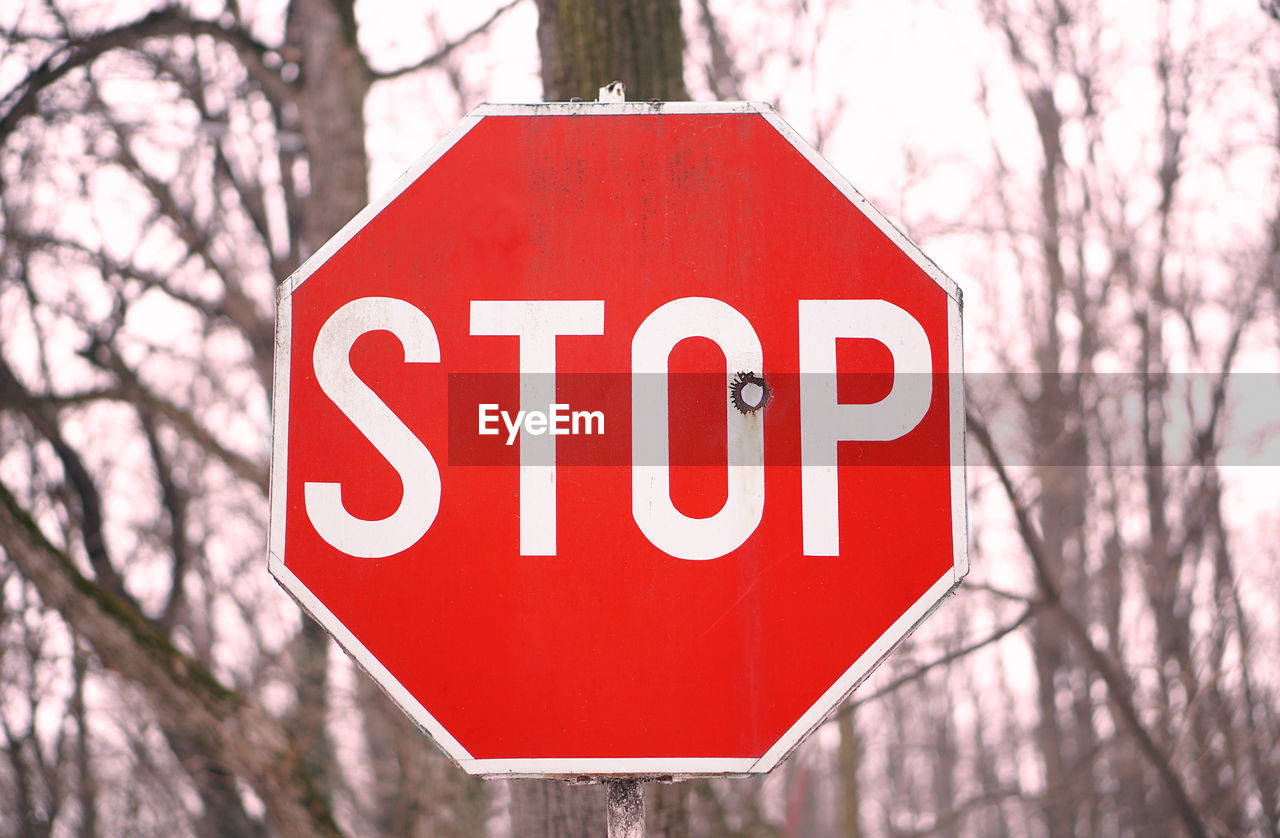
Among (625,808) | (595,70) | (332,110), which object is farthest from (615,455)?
(332,110)

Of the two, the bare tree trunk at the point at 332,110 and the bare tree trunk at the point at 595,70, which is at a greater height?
the bare tree trunk at the point at 332,110

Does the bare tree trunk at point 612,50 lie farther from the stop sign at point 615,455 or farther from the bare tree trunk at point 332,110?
the bare tree trunk at point 332,110

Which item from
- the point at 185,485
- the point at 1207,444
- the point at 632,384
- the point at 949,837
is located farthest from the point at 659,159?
the point at 949,837

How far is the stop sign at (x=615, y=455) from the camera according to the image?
1.79 m

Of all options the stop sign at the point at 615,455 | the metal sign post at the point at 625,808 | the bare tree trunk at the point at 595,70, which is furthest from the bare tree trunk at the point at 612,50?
the metal sign post at the point at 625,808

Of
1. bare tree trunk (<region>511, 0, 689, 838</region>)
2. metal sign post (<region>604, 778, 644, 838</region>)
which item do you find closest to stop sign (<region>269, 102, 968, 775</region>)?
metal sign post (<region>604, 778, 644, 838</region>)

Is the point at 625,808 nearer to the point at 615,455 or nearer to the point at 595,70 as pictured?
the point at 615,455

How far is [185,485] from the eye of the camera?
43.0ft

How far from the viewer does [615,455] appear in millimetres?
1848

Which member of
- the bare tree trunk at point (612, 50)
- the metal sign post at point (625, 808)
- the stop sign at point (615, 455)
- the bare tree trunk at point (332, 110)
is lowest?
the metal sign post at point (625, 808)

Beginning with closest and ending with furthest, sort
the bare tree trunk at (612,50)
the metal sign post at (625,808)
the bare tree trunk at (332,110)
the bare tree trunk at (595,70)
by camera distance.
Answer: the metal sign post at (625,808) → the bare tree trunk at (595,70) → the bare tree trunk at (612,50) → the bare tree trunk at (332,110)

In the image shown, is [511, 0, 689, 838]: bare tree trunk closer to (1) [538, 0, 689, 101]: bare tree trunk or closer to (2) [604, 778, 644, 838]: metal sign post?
(1) [538, 0, 689, 101]: bare tree trunk

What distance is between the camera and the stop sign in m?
1.79

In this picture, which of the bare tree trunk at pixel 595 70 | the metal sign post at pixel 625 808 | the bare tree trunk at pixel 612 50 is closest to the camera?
the metal sign post at pixel 625 808
